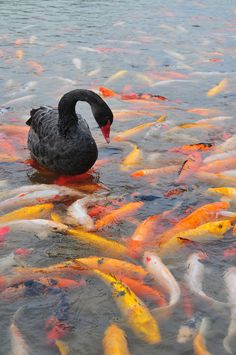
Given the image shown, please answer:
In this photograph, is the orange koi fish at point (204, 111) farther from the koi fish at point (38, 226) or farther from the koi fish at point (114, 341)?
the koi fish at point (114, 341)

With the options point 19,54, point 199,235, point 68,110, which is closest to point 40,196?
point 68,110

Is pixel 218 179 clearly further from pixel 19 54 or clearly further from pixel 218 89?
pixel 19 54

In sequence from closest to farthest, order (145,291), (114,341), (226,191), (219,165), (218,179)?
(114,341)
(145,291)
(226,191)
(218,179)
(219,165)

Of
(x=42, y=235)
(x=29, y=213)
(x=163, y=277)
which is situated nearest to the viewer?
(x=163, y=277)

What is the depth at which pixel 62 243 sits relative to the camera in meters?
5.63

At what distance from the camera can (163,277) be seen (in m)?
5.01

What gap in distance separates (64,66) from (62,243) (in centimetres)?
816

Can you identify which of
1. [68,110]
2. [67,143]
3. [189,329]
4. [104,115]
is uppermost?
[104,115]

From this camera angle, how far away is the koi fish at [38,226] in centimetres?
583

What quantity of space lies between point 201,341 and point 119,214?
7.44 ft

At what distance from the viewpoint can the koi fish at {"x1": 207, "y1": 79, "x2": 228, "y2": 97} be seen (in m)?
10.9

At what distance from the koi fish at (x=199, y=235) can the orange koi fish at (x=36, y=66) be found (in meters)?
7.79

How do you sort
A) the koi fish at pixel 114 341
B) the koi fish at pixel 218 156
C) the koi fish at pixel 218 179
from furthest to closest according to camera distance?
1. the koi fish at pixel 218 156
2. the koi fish at pixel 218 179
3. the koi fish at pixel 114 341

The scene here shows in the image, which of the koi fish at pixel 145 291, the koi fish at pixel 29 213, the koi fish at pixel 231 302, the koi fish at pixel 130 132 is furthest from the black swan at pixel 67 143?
the koi fish at pixel 231 302
